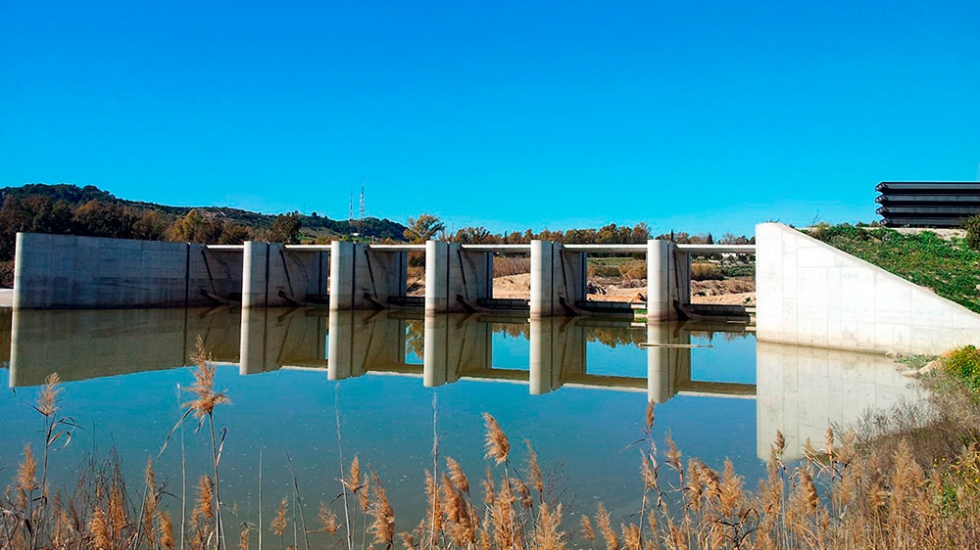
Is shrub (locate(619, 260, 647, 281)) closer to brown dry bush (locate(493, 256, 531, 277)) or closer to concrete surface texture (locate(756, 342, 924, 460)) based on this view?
brown dry bush (locate(493, 256, 531, 277))

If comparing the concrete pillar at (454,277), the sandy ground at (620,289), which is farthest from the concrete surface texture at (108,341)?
the sandy ground at (620,289)

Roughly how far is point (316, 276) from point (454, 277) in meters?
9.66

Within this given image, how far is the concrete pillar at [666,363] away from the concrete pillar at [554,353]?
1717mm

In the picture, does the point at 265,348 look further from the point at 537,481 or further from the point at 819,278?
the point at 537,481

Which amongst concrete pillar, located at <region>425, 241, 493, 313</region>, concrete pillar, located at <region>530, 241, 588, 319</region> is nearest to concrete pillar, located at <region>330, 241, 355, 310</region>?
concrete pillar, located at <region>425, 241, 493, 313</region>

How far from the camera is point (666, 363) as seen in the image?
15.5 m

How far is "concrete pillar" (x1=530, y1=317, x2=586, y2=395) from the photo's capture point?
1352cm

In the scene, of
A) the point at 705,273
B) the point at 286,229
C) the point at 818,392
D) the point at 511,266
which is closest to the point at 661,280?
the point at 818,392

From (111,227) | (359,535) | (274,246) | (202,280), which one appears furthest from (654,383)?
(111,227)

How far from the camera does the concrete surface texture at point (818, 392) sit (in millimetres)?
8719

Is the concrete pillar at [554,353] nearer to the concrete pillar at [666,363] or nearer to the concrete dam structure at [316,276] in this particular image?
the concrete pillar at [666,363]

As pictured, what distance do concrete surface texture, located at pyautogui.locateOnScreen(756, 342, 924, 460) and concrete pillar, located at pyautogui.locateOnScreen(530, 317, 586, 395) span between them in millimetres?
3928

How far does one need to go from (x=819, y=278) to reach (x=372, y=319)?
17.1 meters

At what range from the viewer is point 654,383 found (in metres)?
13.1
